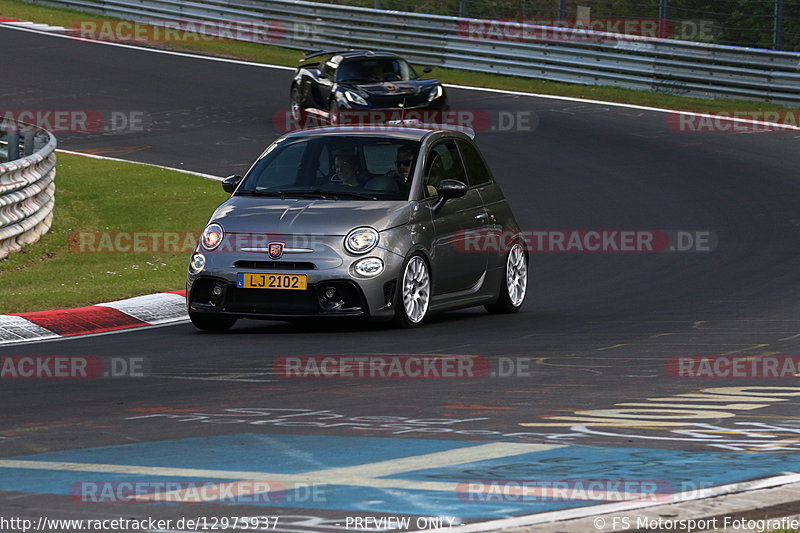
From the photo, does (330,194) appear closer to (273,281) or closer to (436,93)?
(273,281)

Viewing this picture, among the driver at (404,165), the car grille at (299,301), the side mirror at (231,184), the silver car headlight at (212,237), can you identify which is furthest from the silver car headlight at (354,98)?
the car grille at (299,301)

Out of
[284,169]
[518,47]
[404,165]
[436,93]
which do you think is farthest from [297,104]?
[404,165]

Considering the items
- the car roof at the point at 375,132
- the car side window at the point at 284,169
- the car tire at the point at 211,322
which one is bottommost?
the car tire at the point at 211,322

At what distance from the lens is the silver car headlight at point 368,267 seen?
11.7m

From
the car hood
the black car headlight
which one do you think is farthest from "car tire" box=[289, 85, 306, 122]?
the car hood

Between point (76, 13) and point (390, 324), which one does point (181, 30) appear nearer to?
point (76, 13)

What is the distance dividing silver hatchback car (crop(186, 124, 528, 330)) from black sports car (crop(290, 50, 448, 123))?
1260 cm

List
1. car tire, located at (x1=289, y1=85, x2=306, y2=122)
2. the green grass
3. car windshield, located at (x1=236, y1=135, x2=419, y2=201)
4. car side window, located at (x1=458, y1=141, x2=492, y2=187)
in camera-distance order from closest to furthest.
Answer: car windshield, located at (x1=236, y1=135, x2=419, y2=201) < car side window, located at (x1=458, y1=141, x2=492, y2=187) < the green grass < car tire, located at (x1=289, y1=85, x2=306, y2=122)

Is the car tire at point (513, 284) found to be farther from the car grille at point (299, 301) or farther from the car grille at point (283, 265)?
the car grille at point (283, 265)

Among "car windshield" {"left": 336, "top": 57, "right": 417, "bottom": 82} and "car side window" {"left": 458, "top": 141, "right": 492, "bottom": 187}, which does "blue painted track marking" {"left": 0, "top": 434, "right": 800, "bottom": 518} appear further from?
"car windshield" {"left": 336, "top": 57, "right": 417, "bottom": 82}

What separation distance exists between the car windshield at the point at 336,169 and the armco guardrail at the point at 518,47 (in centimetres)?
1789

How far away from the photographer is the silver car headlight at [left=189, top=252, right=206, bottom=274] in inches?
472

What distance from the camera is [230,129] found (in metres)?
27.4

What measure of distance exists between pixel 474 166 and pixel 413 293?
193 cm
